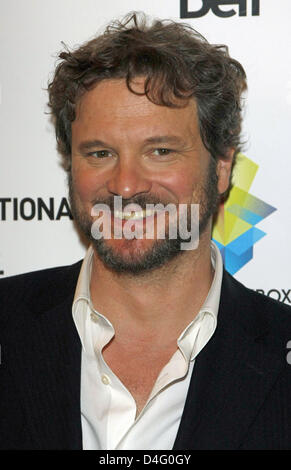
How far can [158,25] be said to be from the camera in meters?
1.99

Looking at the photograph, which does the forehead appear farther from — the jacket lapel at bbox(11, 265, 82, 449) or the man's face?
the jacket lapel at bbox(11, 265, 82, 449)

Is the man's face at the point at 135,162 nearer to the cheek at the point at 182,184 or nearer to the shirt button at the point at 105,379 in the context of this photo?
the cheek at the point at 182,184

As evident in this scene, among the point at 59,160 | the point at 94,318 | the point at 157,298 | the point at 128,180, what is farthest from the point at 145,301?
the point at 59,160

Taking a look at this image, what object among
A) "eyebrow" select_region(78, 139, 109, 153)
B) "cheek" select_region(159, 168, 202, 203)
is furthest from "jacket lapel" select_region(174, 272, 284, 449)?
"eyebrow" select_region(78, 139, 109, 153)

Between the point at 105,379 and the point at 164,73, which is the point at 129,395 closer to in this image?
the point at 105,379

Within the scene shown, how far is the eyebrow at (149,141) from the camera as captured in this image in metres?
1.73

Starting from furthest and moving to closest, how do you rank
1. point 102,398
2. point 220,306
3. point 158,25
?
point 158,25
point 220,306
point 102,398

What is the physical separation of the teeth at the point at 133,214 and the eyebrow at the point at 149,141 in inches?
7.1

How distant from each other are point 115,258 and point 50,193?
53 cm

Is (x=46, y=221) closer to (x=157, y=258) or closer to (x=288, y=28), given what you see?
(x=157, y=258)

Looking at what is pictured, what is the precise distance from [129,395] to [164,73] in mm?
842

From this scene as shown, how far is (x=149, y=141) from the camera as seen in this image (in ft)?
5.68

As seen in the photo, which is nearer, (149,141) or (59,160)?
(149,141)

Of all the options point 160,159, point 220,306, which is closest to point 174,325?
point 220,306
